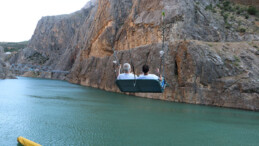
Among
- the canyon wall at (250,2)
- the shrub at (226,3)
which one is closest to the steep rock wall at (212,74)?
the shrub at (226,3)

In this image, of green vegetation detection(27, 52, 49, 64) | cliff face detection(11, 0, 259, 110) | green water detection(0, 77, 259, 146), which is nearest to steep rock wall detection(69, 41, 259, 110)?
cliff face detection(11, 0, 259, 110)

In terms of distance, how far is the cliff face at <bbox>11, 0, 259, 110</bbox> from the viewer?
25.1 metres

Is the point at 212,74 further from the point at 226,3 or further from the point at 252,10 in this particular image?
the point at 226,3

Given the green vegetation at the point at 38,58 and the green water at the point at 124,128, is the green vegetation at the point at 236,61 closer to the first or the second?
the green water at the point at 124,128

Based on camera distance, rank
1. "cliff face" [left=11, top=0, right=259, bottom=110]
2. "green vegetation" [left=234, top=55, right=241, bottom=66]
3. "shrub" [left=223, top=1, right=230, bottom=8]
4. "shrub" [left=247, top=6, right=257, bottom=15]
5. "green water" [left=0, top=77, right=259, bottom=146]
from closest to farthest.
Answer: "green water" [left=0, top=77, right=259, bottom=146] < "cliff face" [left=11, top=0, right=259, bottom=110] < "green vegetation" [left=234, top=55, right=241, bottom=66] < "shrub" [left=247, top=6, right=257, bottom=15] < "shrub" [left=223, top=1, right=230, bottom=8]

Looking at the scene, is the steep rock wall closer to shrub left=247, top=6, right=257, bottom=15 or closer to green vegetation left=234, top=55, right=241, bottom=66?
green vegetation left=234, top=55, right=241, bottom=66

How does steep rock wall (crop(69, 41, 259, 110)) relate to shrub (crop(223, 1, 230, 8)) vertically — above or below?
below

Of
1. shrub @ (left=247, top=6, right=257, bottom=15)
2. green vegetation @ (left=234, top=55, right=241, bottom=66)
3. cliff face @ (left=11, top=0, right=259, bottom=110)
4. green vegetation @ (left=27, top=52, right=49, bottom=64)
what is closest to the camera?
cliff face @ (left=11, top=0, right=259, bottom=110)

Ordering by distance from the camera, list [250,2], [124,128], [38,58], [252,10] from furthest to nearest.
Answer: [38,58] < [250,2] < [252,10] < [124,128]

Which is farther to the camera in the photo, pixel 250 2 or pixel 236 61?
pixel 250 2

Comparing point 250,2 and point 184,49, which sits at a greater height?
point 250,2

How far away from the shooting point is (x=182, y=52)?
91.1 ft

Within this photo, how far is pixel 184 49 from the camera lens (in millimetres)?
27609

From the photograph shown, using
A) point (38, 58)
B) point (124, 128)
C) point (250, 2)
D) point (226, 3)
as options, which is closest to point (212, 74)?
point (124, 128)
